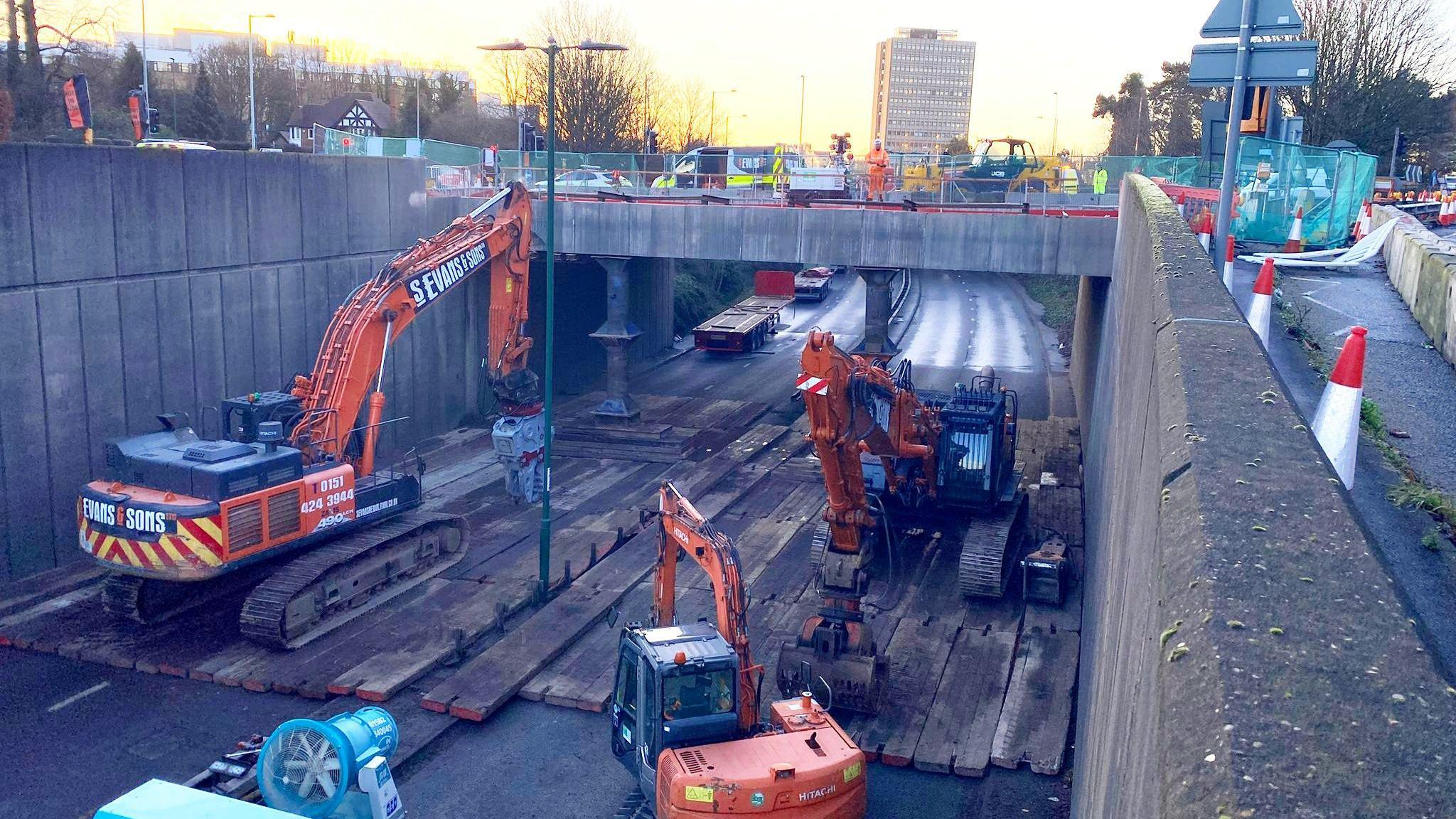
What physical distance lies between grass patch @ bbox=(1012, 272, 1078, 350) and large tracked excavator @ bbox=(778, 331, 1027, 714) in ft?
A: 85.4

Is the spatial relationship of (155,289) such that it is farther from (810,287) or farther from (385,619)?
(810,287)

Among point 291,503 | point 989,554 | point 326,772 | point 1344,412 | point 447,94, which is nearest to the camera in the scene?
point 1344,412

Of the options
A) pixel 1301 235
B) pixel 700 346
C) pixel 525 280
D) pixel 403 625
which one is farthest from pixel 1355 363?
pixel 700 346

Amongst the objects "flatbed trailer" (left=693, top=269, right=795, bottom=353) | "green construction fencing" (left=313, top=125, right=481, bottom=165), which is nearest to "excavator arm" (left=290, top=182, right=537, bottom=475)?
"green construction fencing" (left=313, top=125, right=481, bottom=165)

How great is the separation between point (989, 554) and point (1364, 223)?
40.1 ft

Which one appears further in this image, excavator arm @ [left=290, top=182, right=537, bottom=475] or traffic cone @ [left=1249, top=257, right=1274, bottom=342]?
excavator arm @ [left=290, top=182, right=537, bottom=475]

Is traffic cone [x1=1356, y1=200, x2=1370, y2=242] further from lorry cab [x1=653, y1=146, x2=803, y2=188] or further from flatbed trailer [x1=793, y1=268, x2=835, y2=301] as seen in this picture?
flatbed trailer [x1=793, y1=268, x2=835, y2=301]

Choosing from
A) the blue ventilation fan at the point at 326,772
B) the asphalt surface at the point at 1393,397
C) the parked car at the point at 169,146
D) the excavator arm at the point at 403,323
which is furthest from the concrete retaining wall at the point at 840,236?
the blue ventilation fan at the point at 326,772

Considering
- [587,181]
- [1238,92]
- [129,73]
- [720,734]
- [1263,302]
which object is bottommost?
[720,734]

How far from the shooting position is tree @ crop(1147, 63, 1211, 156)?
198 ft

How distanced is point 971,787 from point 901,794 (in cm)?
80

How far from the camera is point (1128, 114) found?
84.6 meters

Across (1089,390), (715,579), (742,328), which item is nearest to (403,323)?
(715,579)

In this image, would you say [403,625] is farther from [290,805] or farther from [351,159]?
[351,159]
